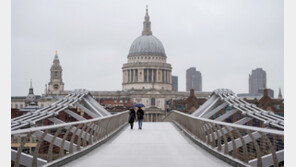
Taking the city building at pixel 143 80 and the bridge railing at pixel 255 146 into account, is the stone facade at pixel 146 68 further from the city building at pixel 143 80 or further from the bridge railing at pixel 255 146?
the bridge railing at pixel 255 146

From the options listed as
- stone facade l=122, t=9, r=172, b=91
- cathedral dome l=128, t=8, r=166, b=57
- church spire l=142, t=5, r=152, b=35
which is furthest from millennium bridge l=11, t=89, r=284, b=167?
church spire l=142, t=5, r=152, b=35

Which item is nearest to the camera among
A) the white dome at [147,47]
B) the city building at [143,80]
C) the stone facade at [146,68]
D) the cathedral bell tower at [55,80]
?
the city building at [143,80]

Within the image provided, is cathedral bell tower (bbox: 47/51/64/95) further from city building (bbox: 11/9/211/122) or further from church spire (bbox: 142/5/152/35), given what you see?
church spire (bbox: 142/5/152/35)

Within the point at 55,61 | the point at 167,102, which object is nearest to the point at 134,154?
the point at 167,102

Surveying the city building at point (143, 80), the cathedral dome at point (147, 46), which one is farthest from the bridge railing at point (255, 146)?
the cathedral dome at point (147, 46)

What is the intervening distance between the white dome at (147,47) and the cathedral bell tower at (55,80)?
88.1ft

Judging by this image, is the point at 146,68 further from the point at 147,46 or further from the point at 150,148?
the point at 150,148

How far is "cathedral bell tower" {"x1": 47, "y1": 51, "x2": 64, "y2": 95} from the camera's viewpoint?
179575mm

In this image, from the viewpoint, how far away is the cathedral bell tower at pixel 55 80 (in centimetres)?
17957

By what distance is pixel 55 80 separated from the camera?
180m

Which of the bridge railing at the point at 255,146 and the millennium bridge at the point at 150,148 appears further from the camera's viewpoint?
the millennium bridge at the point at 150,148

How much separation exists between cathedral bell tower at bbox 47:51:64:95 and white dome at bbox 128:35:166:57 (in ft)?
88.1

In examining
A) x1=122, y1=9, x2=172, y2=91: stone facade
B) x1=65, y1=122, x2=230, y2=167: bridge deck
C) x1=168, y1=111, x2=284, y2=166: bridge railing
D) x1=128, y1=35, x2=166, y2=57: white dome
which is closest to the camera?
x1=168, y1=111, x2=284, y2=166: bridge railing
